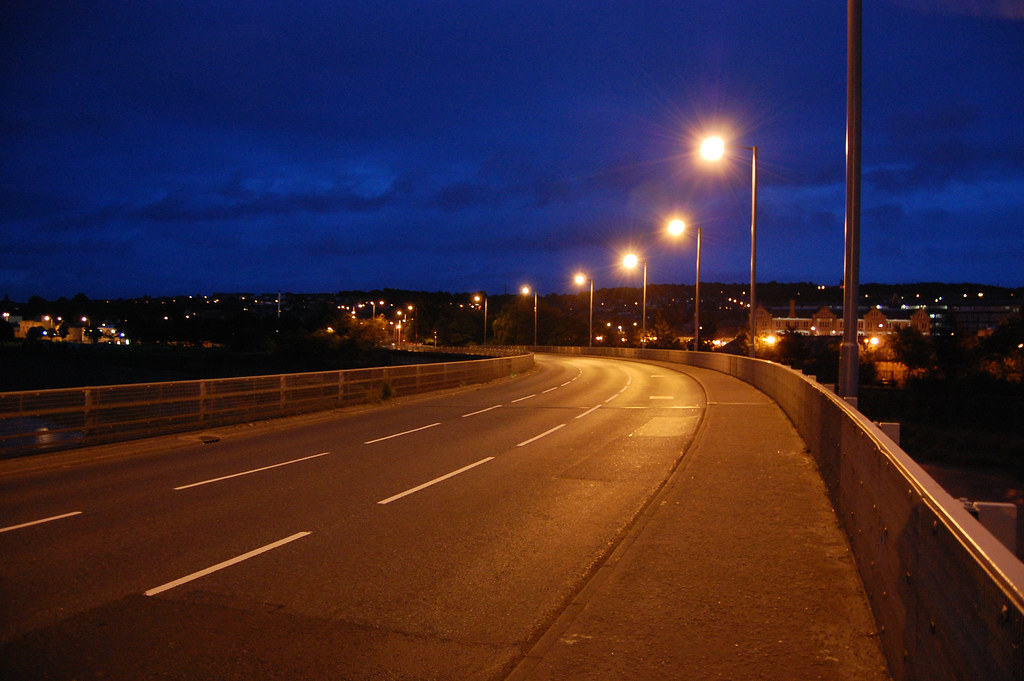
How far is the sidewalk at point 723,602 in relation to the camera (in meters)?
4.88

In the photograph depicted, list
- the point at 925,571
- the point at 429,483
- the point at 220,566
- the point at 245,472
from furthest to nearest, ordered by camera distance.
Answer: the point at 245,472, the point at 429,483, the point at 220,566, the point at 925,571

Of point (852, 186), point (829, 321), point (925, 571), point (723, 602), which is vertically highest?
point (829, 321)

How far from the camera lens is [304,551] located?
7.58m

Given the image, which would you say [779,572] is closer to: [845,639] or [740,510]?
[845,639]

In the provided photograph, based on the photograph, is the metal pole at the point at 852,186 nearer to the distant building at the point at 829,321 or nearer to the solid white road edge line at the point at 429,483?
the solid white road edge line at the point at 429,483

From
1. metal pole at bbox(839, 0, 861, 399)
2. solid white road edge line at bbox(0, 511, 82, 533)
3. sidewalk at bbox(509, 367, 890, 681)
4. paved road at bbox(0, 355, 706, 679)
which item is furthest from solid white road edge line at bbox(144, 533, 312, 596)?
metal pole at bbox(839, 0, 861, 399)

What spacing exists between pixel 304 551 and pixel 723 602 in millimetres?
4038

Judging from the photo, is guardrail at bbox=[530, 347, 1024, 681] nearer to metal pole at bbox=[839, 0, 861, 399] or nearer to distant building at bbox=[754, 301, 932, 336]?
metal pole at bbox=[839, 0, 861, 399]

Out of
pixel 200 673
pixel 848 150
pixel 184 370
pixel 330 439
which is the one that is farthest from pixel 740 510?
pixel 184 370

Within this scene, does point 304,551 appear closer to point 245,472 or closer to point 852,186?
point 245,472

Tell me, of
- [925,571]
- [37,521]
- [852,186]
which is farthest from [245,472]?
[925,571]

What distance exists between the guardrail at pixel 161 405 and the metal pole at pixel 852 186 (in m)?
12.9

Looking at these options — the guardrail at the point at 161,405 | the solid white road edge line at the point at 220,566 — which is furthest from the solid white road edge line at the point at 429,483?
the guardrail at the point at 161,405

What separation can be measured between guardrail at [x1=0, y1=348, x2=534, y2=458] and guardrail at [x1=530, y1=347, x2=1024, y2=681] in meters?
12.5
